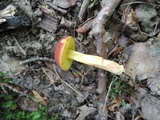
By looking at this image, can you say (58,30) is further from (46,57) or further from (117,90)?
(117,90)

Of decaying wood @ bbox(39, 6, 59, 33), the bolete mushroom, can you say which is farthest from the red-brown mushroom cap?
decaying wood @ bbox(39, 6, 59, 33)

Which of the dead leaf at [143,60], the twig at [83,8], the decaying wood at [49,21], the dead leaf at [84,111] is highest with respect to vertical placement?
the twig at [83,8]

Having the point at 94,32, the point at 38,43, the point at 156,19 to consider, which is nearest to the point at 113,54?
the point at 94,32

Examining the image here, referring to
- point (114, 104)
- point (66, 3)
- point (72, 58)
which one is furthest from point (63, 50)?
point (114, 104)

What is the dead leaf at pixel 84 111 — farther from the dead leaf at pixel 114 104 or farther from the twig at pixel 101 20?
the twig at pixel 101 20

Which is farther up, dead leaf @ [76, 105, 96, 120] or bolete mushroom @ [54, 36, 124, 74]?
bolete mushroom @ [54, 36, 124, 74]

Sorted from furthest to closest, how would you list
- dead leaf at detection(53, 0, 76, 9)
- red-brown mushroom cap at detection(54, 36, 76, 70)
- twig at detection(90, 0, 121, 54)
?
dead leaf at detection(53, 0, 76, 9), twig at detection(90, 0, 121, 54), red-brown mushroom cap at detection(54, 36, 76, 70)

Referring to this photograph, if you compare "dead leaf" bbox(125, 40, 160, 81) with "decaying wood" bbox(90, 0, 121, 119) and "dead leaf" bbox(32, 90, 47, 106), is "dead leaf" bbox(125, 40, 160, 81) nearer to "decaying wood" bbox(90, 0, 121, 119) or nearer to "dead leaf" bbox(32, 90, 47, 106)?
"decaying wood" bbox(90, 0, 121, 119)

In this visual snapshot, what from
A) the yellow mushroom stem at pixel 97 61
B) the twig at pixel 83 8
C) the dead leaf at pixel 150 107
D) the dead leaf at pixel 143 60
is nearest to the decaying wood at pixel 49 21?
the twig at pixel 83 8
